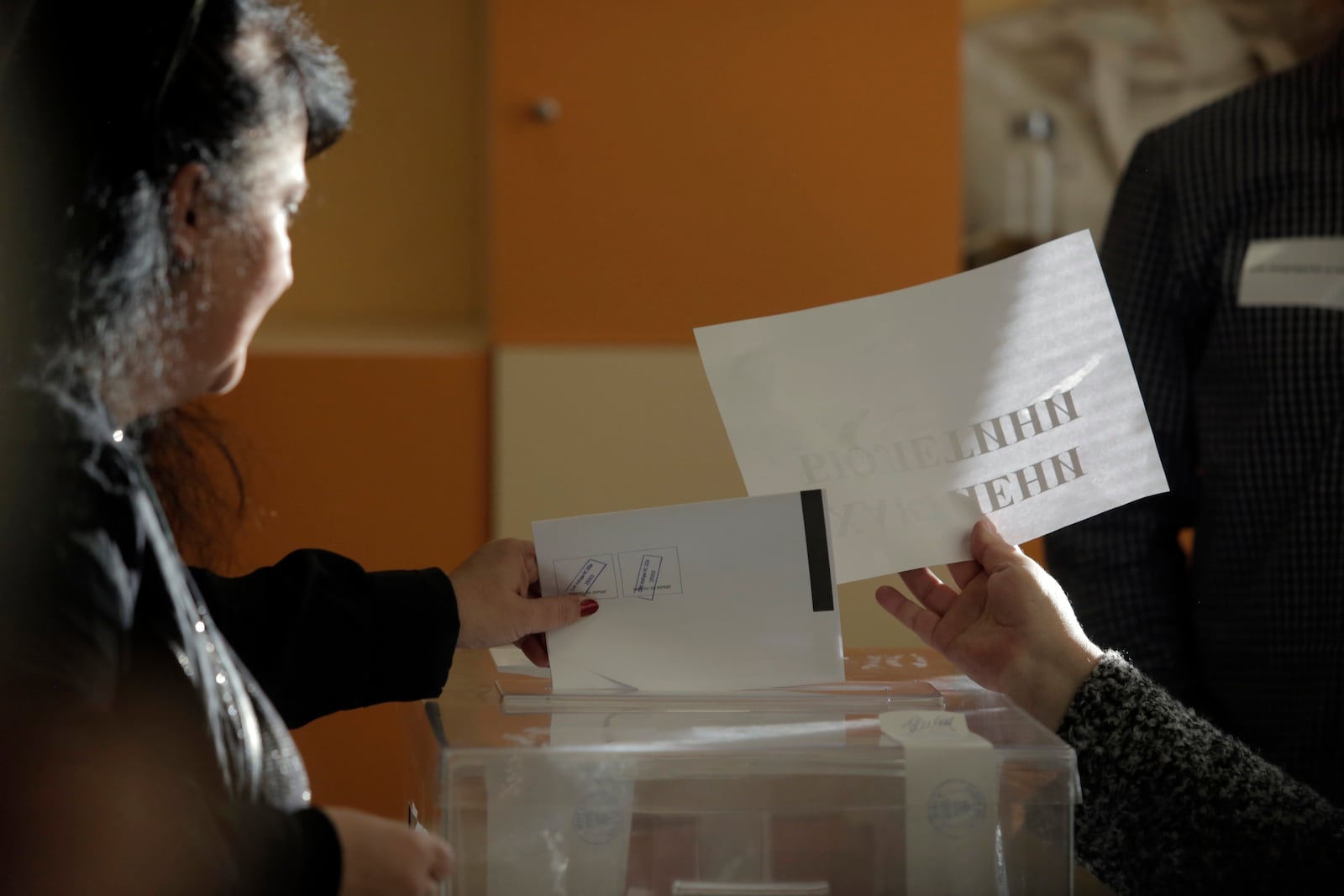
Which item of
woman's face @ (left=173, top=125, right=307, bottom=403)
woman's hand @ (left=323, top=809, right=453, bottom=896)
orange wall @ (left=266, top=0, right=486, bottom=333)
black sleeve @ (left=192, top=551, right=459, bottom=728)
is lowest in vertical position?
woman's hand @ (left=323, top=809, right=453, bottom=896)

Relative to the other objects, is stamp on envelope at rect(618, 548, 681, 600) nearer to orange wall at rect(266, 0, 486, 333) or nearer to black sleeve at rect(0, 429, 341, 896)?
black sleeve at rect(0, 429, 341, 896)

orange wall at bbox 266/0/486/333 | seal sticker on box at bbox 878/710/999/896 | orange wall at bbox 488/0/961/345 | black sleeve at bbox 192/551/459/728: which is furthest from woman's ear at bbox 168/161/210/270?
orange wall at bbox 488/0/961/345

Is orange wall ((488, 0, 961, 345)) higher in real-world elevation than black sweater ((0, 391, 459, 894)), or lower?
higher

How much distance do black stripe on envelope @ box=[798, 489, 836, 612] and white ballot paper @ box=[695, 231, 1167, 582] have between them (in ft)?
0.12

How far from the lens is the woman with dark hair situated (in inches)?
16.7

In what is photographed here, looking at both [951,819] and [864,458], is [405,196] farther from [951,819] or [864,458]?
[951,819]

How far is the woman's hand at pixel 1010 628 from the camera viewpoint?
2.28ft

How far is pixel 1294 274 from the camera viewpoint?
1074 mm

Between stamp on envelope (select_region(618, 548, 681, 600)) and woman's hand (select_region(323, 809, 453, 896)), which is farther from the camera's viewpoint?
stamp on envelope (select_region(618, 548, 681, 600))

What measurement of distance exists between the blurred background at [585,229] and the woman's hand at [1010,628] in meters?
0.49

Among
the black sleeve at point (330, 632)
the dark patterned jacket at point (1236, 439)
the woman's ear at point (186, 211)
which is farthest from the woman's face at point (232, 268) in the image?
the dark patterned jacket at point (1236, 439)

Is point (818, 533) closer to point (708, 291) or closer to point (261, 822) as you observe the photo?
point (261, 822)

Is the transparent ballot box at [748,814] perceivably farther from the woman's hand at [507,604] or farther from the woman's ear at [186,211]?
the woman's ear at [186,211]

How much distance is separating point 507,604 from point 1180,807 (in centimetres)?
38
